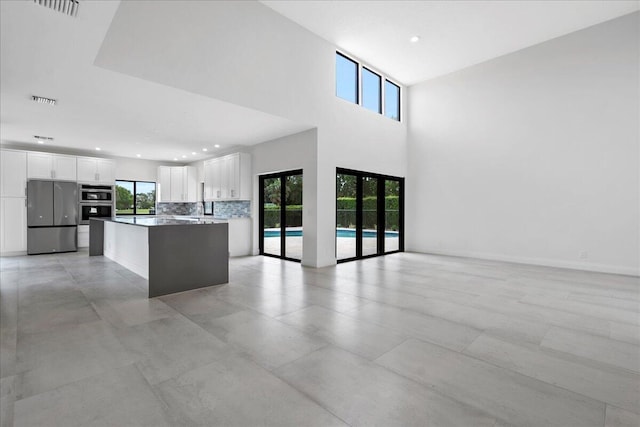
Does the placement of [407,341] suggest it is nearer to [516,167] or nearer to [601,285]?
[601,285]

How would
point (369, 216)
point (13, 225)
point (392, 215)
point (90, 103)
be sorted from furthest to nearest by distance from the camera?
point (392, 215) < point (369, 216) < point (13, 225) < point (90, 103)

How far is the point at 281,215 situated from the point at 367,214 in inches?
78.2

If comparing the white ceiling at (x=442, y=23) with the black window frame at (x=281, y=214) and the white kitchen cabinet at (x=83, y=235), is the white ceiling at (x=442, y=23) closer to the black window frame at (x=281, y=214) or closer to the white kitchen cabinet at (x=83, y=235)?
the black window frame at (x=281, y=214)

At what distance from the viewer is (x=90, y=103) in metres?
4.73

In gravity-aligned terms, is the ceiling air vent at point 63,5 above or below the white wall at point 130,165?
above

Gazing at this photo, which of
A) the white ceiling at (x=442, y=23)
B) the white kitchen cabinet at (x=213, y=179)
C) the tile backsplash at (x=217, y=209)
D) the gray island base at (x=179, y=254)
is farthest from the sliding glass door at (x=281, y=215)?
the white ceiling at (x=442, y=23)

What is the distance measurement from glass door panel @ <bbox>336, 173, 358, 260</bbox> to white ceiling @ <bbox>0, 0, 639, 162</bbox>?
154 centimetres

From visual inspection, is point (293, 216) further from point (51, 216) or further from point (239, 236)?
point (51, 216)

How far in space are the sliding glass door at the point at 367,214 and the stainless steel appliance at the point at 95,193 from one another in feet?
21.6

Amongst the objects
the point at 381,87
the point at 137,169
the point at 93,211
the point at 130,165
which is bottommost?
the point at 93,211

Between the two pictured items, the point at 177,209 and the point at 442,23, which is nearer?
the point at 442,23

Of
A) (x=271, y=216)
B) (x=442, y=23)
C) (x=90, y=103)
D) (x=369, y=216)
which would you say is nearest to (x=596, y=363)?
(x=369, y=216)

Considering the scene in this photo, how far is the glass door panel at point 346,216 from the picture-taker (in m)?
6.61

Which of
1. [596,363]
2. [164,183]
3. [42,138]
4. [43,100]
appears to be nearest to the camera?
[596,363]
